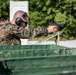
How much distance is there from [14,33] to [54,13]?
15719 millimetres

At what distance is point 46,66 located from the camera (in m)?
3.34

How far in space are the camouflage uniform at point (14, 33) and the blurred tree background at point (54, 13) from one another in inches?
564

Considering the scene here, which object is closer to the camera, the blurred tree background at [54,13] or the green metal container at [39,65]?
the green metal container at [39,65]

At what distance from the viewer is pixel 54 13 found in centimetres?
→ 2030

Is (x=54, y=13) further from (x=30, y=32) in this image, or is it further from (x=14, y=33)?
(x=30, y=32)

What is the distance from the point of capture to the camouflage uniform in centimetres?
440

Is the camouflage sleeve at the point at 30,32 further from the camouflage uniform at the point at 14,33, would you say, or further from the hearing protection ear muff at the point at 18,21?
the hearing protection ear muff at the point at 18,21

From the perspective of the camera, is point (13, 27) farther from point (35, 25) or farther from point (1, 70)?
point (35, 25)

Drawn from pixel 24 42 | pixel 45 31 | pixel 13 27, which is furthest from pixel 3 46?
pixel 24 42

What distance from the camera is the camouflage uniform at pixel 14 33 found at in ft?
14.4

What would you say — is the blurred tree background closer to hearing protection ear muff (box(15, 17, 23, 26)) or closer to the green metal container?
hearing protection ear muff (box(15, 17, 23, 26))

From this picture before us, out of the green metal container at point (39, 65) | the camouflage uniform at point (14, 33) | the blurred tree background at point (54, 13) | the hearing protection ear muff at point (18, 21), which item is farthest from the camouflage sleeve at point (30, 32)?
the blurred tree background at point (54, 13)

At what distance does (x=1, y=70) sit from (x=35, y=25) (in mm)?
17605

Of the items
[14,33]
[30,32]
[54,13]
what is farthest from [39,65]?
[54,13]
